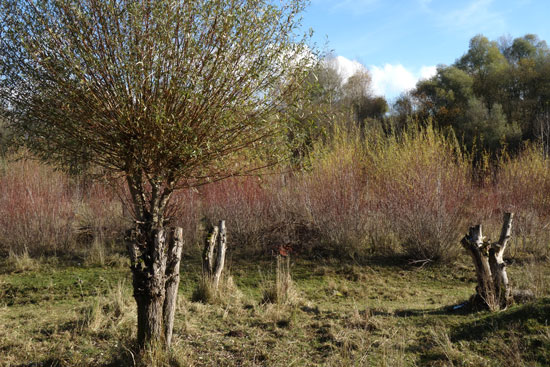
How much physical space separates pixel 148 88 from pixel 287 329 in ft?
10.4

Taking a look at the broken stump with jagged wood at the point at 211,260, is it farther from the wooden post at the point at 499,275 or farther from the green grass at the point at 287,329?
the wooden post at the point at 499,275

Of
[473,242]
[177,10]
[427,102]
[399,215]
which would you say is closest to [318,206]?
[399,215]

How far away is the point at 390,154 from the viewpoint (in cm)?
1033

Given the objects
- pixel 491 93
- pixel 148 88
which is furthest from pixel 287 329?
pixel 491 93

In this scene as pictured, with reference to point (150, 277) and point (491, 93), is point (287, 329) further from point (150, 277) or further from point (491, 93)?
point (491, 93)

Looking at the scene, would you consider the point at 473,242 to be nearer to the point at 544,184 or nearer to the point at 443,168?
the point at 443,168

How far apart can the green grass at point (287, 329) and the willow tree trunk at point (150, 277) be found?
0.23 meters

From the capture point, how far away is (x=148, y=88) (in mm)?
3459

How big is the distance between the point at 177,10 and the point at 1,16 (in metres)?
1.57

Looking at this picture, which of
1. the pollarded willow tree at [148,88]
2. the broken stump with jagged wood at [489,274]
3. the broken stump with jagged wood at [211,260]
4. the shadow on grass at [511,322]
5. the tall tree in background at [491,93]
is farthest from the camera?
the tall tree in background at [491,93]

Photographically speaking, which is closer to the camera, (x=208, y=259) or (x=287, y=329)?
(x=287, y=329)

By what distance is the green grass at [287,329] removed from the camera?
4.09 metres

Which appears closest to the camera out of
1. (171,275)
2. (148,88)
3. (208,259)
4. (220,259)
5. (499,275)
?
(148,88)

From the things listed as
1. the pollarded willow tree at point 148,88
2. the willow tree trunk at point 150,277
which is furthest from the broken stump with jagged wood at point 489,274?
the willow tree trunk at point 150,277
